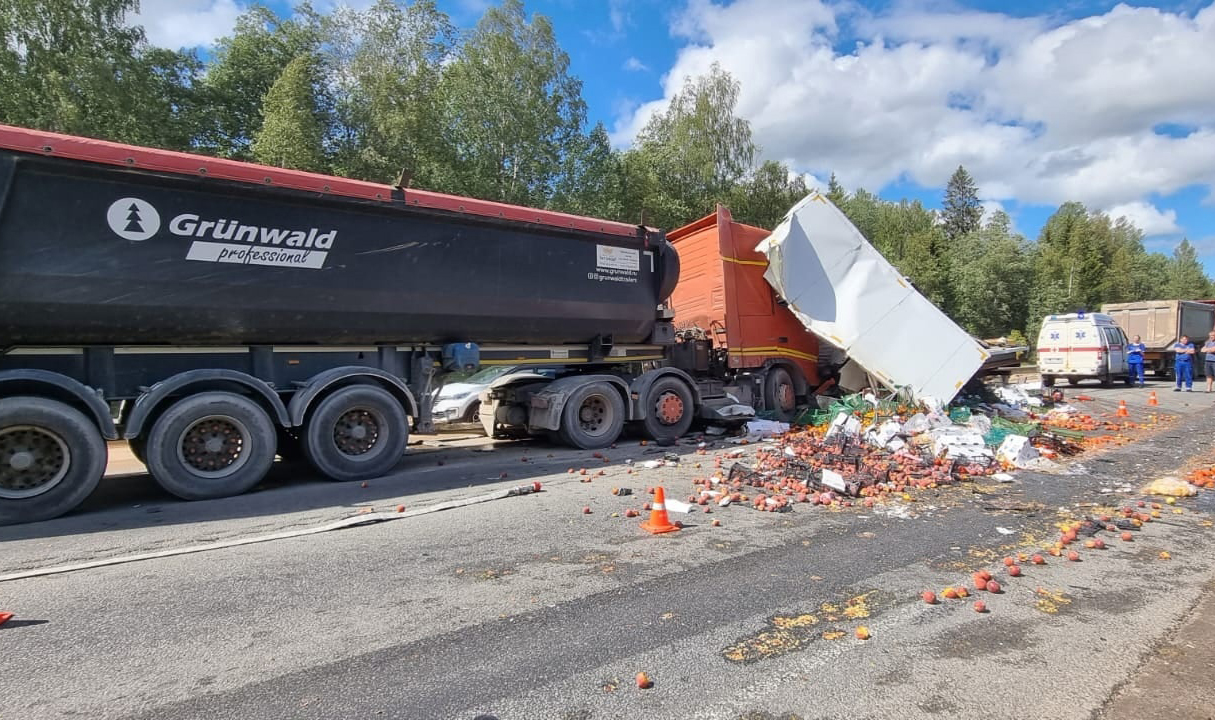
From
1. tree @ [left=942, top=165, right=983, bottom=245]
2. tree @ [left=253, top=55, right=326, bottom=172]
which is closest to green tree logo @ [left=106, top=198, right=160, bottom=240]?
tree @ [left=253, top=55, right=326, bottom=172]

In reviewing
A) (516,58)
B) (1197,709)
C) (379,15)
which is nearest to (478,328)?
(1197,709)

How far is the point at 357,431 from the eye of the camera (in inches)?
292

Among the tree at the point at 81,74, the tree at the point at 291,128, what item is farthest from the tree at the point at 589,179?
the tree at the point at 81,74

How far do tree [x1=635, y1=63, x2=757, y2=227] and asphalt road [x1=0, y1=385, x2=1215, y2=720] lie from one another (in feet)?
86.9

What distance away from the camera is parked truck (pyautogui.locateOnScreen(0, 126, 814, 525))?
5.63m

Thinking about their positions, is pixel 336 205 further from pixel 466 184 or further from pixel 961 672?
pixel 466 184

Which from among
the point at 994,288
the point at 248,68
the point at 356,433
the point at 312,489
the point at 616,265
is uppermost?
the point at 248,68

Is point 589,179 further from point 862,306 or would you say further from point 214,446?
point 214,446

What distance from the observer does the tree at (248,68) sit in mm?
24094

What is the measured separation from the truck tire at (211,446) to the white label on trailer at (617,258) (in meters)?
4.72

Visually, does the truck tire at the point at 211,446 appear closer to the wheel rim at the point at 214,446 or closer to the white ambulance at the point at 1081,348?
the wheel rim at the point at 214,446

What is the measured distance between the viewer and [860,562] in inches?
170

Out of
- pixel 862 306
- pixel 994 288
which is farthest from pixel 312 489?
pixel 994 288

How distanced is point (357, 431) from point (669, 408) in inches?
184
